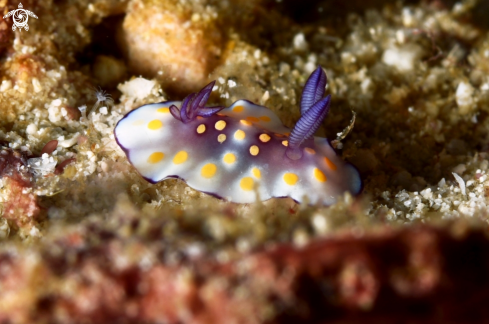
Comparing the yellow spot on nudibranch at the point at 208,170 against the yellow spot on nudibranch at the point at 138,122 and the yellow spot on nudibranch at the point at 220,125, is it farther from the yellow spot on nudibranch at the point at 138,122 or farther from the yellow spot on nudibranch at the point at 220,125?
the yellow spot on nudibranch at the point at 138,122

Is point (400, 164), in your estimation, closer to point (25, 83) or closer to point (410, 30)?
point (410, 30)

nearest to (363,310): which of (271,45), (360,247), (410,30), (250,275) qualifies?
(360,247)

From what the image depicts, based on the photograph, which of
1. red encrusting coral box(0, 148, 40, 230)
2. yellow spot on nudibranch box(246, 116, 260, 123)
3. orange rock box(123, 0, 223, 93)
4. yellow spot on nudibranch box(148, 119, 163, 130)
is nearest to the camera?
red encrusting coral box(0, 148, 40, 230)

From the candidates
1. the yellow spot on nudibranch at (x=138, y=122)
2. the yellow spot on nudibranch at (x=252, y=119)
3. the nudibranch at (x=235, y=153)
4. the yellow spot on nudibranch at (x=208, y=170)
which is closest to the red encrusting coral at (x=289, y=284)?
the nudibranch at (x=235, y=153)

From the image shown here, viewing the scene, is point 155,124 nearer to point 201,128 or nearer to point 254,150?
point 201,128

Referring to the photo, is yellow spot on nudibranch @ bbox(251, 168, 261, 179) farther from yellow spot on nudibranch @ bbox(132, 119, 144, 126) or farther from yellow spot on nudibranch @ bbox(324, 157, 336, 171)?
yellow spot on nudibranch @ bbox(132, 119, 144, 126)

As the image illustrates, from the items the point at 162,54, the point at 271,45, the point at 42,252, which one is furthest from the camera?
the point at 271,45

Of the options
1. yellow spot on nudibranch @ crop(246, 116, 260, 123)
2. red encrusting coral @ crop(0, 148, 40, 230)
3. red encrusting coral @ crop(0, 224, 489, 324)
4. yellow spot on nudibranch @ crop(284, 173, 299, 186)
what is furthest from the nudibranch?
red encrusting coral @ crop(0, 224, 489, 324)
